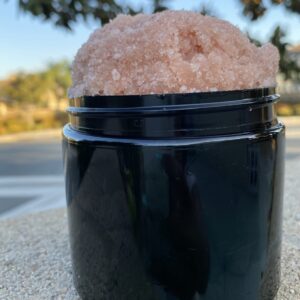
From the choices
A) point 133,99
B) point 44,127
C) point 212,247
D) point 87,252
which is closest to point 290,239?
point 212,247

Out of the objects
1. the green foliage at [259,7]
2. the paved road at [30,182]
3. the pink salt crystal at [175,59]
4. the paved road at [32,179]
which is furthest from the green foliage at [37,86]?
the pink salt crystal at [175,59]

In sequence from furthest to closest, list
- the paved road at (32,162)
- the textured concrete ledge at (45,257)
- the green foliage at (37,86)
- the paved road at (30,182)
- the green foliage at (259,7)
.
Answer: the green foliage at (37,86)
the paved road at (32,162)
the paved road at (30,182)
the green foliage at (259,7)
the textured concrete ledge at (45,257)

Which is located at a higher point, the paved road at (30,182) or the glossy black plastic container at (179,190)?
the glossy black plastic container at (179,190)

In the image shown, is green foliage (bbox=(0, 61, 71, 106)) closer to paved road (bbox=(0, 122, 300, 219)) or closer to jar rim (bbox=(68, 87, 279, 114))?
paved road (bbox=(0, 122, 300, 219))

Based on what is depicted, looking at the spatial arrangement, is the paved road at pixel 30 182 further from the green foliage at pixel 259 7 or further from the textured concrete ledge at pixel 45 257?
the green foliage at pixel 259 7

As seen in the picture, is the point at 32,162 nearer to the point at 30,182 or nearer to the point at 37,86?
the point at 30,182

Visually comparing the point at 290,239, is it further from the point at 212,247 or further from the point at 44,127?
the point at 44,127

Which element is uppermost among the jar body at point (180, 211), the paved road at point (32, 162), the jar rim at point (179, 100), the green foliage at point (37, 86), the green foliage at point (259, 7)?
the green foliage at point (259, 7)

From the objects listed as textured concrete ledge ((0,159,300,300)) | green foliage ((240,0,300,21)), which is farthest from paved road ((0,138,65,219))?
green foliage ((240,0,300,21))
